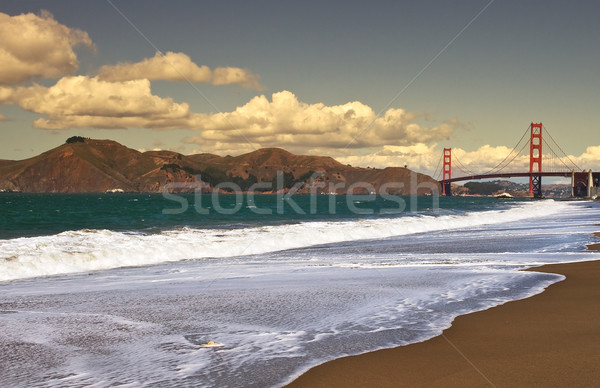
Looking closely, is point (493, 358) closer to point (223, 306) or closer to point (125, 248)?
point (223, 306)

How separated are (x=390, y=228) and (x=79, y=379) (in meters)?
25.6

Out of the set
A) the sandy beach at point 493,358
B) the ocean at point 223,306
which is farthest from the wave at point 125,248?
the sandy beach at point 493,358

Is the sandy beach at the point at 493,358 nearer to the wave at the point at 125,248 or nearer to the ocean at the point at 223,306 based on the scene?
the ocean at the point at 223,306

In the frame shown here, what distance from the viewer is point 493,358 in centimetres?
471

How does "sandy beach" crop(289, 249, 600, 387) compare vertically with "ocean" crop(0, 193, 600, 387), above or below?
above

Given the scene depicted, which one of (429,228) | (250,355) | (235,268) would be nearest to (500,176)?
(429,228)

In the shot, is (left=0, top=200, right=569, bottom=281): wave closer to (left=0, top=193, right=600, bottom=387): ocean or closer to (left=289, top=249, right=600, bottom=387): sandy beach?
(left=0, top=193, right=600, bottom=387): ocean

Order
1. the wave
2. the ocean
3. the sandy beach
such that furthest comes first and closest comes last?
the wave → the ocean → the sandy beach

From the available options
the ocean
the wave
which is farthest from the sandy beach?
the wave

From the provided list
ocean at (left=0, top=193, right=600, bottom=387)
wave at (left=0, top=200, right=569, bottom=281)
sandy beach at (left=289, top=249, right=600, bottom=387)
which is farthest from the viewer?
wave at (left=0, top=200, right=569, bottom=281)

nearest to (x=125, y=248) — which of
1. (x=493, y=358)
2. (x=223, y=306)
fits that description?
(x=223, y=306)

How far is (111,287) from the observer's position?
1023 cm

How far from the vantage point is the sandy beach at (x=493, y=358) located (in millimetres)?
4164

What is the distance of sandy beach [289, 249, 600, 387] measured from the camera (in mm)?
4164
